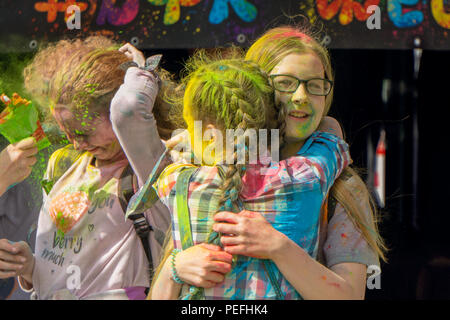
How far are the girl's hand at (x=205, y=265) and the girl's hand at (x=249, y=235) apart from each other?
1.6 inches

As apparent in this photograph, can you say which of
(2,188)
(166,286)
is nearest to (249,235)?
(166,286)

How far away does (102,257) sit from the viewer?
2389mm

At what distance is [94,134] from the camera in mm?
2436

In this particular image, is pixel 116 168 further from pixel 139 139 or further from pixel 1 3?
pixel 1 3

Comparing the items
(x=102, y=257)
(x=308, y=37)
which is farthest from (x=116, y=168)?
(x=308, y=37)

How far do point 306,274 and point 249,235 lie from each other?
24 centimetres

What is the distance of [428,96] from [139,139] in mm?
1508

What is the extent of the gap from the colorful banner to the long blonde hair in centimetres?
15

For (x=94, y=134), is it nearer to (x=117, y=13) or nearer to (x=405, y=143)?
(x=117, y=13)

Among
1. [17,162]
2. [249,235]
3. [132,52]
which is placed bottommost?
[249,235]

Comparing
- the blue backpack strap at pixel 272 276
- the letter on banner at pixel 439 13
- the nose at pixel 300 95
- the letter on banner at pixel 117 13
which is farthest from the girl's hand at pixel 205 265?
the letter on banner at pixel 439 13

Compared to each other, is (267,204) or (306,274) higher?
(267,204)

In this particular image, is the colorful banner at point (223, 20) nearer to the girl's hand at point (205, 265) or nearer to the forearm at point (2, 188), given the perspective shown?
the forearm at point (2, 188)

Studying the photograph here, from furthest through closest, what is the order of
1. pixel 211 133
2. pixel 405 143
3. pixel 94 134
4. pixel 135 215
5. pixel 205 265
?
1. pixel 405 143
2. pixel 94 134
3. pixel 135 215
4. pixel 211 133
5. pixel 205 265
